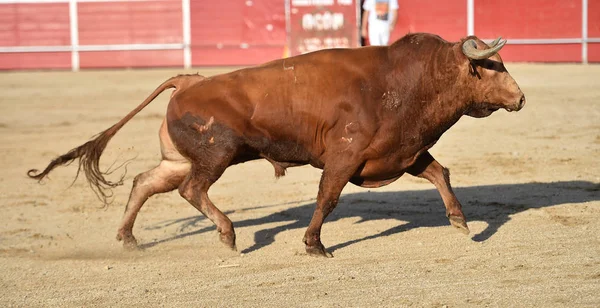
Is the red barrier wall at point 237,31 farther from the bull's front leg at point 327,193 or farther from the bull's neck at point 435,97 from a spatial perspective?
the bull's front leg at point 327,193

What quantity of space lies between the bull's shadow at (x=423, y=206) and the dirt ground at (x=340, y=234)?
0.05 feet

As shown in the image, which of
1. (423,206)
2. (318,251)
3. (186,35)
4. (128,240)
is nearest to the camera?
(318,251)

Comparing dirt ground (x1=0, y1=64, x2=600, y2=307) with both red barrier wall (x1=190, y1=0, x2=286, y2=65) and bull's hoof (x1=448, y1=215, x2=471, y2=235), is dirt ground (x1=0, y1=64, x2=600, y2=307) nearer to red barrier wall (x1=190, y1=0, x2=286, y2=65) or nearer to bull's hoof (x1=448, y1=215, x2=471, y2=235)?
bull's hoof (x1=448, y1=215, x2=471, y2=235)

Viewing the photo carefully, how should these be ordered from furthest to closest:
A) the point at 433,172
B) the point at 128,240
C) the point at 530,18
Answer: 1. the point at 530,18
2. the point at 128,240
3. the point at 433,172

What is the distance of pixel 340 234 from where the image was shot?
6.94 m

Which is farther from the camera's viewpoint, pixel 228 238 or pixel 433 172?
pixel 433 172

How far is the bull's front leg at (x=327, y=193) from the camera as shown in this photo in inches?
243

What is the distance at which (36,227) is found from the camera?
7727 mm

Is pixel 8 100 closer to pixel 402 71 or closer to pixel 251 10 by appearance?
pixel 251 10

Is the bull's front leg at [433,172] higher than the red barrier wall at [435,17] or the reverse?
the reverse

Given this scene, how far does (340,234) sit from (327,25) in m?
10.3

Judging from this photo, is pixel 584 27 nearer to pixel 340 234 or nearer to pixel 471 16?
A: pixel 471 16

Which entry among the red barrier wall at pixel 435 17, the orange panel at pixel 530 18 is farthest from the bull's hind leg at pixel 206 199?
the orange panel at pixel 530 18

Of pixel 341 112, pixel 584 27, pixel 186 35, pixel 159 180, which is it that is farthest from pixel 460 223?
pixel 186 35
